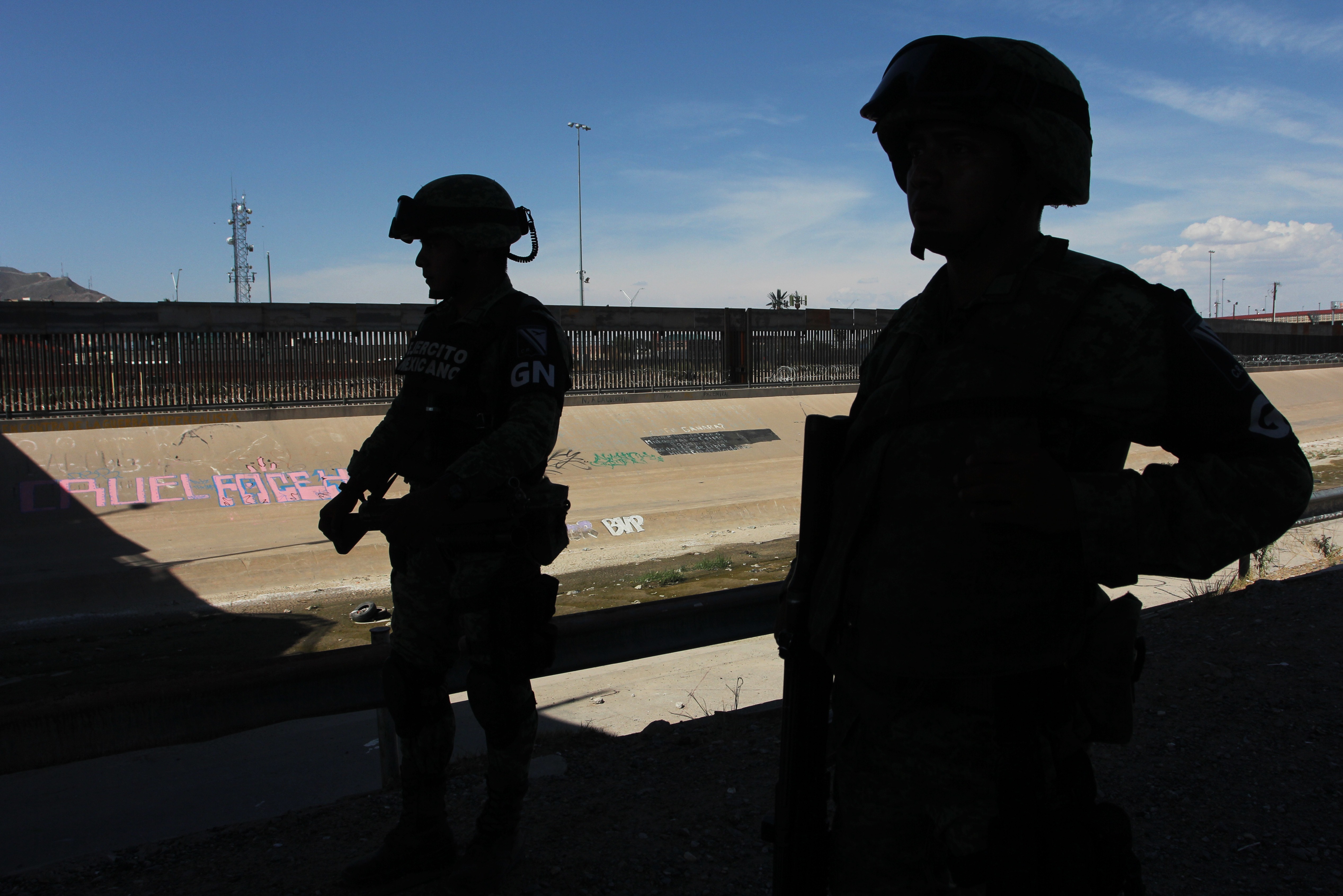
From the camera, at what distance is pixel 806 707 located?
1.79 meters

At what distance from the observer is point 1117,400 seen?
4.96 feet

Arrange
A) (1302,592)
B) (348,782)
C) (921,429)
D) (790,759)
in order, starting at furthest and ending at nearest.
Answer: (1302,592), (348,782), (790,759), (921,429)

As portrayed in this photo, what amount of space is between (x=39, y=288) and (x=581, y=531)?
140271mm

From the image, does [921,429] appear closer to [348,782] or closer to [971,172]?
[971,172]

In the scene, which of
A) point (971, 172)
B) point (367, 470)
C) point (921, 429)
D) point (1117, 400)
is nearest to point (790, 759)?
point (921, 429)

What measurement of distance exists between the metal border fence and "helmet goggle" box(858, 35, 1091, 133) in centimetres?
949

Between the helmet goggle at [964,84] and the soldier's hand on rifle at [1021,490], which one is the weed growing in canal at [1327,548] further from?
the soldier's hand on rifle at [1021,490]

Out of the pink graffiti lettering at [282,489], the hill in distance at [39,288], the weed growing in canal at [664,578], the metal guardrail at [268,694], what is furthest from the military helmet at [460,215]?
the hill in distance at [39,288]

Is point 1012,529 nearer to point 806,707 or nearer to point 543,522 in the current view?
point 806,707

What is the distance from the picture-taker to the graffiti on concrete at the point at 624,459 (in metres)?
14.9

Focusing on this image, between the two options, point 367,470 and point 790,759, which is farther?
point 367,470

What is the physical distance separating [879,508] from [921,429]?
0.17 metres

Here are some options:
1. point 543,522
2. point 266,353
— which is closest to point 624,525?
point 266,353

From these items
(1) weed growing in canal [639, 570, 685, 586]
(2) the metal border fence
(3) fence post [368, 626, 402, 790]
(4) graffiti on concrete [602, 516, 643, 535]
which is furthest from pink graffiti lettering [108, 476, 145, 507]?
(3) fence post [368, 626, 402, 790]
